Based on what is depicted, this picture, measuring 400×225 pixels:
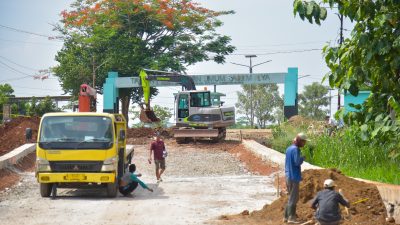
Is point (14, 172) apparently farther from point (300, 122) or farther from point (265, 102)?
point (265, 102)

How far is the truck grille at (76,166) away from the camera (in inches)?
706

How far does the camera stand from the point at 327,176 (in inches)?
594

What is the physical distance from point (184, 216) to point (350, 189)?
341 cm

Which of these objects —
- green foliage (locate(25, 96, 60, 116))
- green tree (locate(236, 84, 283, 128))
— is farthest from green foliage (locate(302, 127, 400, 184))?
green tree (locate(236, 84, 283, 128))

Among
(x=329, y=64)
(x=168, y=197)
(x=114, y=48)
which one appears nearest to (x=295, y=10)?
(x=329, y=64)

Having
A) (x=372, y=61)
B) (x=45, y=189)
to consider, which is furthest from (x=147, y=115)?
(x=372, y=61)

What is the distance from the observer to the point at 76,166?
17.9 metres

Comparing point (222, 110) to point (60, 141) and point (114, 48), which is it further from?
point (60, 141)

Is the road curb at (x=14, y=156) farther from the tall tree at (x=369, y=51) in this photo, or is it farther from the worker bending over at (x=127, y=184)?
the tall tree at (x=369, y=51)

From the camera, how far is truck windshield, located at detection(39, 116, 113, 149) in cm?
1803

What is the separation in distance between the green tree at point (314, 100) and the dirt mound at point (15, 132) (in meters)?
55.1

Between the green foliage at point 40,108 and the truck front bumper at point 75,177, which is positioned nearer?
the truck front bumper at point 75,177

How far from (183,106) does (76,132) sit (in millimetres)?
22955

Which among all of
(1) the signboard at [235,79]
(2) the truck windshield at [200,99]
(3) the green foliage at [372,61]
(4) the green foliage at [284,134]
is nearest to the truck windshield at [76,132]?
(3) the green foliage at [372,61]
